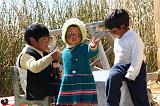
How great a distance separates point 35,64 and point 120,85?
Answer: 0.78 m

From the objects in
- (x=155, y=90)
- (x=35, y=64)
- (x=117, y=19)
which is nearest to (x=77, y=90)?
(x=35, y=64)

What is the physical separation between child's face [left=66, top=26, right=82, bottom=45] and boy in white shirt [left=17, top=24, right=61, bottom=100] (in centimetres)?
19

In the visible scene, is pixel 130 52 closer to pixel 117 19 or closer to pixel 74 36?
pixel 117 19

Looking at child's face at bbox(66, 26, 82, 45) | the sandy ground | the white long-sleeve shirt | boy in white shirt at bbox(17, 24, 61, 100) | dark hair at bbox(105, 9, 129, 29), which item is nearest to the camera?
boy in white shirt at bbox(17, 24, 61, 100)

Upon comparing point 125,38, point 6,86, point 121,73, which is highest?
point 125,38

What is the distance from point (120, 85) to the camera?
4266 mm

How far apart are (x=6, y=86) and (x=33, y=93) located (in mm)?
4053

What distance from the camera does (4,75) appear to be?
26.7 feet

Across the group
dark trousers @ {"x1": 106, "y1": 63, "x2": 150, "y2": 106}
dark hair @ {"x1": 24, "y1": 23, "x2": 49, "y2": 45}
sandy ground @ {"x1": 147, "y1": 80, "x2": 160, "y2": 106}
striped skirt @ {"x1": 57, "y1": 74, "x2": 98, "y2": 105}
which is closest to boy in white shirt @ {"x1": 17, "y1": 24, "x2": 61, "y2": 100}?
dark hair @ {"x1": 24, "y1": 23, "x2": 49, "y2": 45}

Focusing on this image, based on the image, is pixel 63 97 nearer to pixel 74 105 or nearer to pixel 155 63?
pixel 74 105

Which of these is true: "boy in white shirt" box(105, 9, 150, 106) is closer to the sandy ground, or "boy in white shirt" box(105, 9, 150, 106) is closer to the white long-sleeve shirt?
the white long-sleeve shirt

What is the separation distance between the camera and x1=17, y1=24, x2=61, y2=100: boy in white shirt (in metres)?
3.97

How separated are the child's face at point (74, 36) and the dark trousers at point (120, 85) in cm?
44

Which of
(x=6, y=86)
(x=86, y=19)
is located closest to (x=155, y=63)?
(x=86, y=19)
